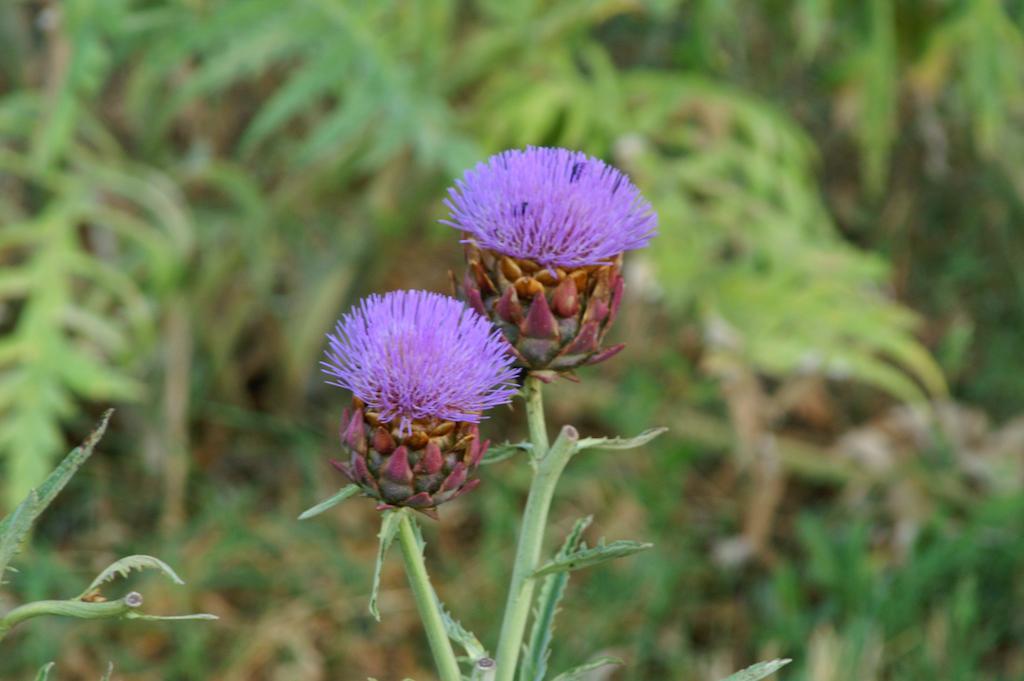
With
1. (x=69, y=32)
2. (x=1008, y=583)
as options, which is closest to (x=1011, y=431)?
(x=1008, y=583)

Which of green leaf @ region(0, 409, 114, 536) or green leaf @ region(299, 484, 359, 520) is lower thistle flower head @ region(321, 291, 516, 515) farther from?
green leaf @ region(0, 409, 114, 536)

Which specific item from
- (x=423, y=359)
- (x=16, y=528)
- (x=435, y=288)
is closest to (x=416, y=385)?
(x=423, y=359)

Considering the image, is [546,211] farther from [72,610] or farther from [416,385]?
[72,610]

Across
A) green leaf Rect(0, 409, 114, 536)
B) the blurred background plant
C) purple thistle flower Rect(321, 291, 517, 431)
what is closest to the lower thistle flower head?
purple thistle flower Rect(321, 291, 517, 431)

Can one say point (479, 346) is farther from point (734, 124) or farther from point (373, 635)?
point (734, 124)

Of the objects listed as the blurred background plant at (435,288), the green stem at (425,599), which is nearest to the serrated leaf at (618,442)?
the green stem at (425,599)

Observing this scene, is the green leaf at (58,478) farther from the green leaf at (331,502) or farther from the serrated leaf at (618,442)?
A: the serrated leaf at (618,442)
